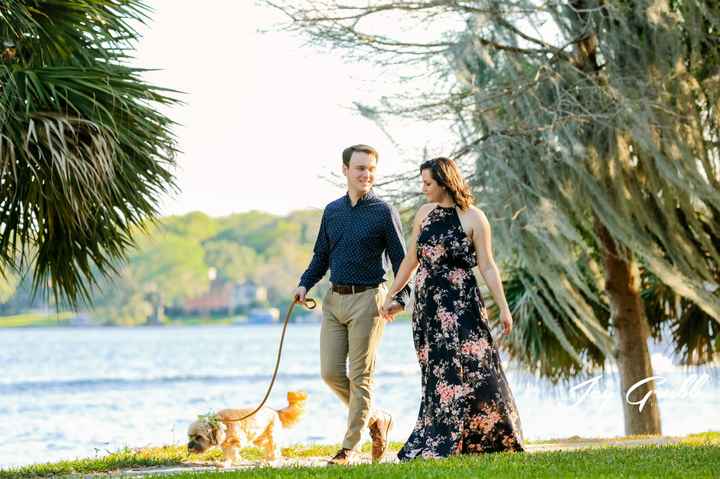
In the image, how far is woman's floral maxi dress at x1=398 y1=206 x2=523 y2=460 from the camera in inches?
261

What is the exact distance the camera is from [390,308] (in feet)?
21.9

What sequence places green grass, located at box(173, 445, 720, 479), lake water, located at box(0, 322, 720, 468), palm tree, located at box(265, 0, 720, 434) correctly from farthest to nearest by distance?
1. lake water, located at box(0, 322, 720, 468)
2. palm tree, located at box(265, 0, 720, 434)
3. green grass, located at box(173, 445, 720, 479)

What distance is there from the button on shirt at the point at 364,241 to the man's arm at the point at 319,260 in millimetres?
116

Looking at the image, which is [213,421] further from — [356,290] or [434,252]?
[434,252]

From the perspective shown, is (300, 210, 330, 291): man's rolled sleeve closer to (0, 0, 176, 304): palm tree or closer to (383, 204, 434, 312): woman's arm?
(383, 204, 434, 312): woman's arm

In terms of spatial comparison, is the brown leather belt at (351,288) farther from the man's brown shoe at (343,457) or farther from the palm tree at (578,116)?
the palm tree at (578,116)

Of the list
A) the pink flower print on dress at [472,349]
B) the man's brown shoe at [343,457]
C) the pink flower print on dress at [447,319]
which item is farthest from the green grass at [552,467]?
the pink flower print on dress at [447,319]

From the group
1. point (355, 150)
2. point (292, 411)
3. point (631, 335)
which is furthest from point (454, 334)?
point (631, 335)

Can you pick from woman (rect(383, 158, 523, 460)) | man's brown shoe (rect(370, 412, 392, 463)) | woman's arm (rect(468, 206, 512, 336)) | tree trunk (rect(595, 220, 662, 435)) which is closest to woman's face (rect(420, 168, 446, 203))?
woman (rect(383, 158, 523, 460))

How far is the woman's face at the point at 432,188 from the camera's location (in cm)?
675

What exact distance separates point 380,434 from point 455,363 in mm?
792

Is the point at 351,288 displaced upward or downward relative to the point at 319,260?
downward

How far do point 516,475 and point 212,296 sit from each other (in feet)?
243

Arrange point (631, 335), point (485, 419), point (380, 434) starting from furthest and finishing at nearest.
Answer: point (631, 335)
point (380, 434)
point (485, 419)
